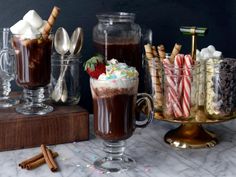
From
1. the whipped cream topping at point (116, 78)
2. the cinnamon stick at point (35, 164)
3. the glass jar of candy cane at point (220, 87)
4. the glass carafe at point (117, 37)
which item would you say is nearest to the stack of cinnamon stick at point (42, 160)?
the cinnamon stick at point (35, 164)

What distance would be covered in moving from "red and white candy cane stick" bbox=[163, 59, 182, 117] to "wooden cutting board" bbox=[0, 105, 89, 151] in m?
0.23

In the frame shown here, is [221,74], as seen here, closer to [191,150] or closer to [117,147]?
[191,150]

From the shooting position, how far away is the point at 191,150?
4.09 feet

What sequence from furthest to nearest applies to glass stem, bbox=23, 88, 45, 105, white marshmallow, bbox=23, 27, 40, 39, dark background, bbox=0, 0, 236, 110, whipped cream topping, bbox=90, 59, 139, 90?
dark background, bbox=0, 0, 236, 110 < glass stem, bbox=23, 88, 45, 105 < white marshmallow, bbox=23, 27, 40, 39 < whipped cream topping, bbox=90, 59, 139, 90

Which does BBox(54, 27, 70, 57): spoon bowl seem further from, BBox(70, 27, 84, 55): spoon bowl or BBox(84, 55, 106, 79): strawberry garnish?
BBox(84, 55, 106, 79): strawberry garnish

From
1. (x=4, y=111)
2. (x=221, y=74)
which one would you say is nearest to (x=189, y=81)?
(x=221, y=74)

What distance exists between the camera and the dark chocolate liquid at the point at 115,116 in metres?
1.07

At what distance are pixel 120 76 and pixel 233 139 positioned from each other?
1.52 feet

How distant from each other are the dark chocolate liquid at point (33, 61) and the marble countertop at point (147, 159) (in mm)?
177

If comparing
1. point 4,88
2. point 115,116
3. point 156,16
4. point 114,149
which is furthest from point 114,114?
point 156,16

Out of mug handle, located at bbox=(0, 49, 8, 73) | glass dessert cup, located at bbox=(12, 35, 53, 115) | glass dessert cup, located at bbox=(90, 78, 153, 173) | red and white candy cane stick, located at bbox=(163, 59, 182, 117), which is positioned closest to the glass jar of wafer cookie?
red and white candy cane stick, located at bbox=(163, 59, 182, 117)

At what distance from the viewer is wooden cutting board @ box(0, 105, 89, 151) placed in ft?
3.92

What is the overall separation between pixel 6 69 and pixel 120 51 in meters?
0.32

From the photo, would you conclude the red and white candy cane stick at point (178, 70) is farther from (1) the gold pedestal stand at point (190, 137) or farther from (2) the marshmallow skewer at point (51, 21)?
(2) the marshmallow skewer at point (51, 21)
